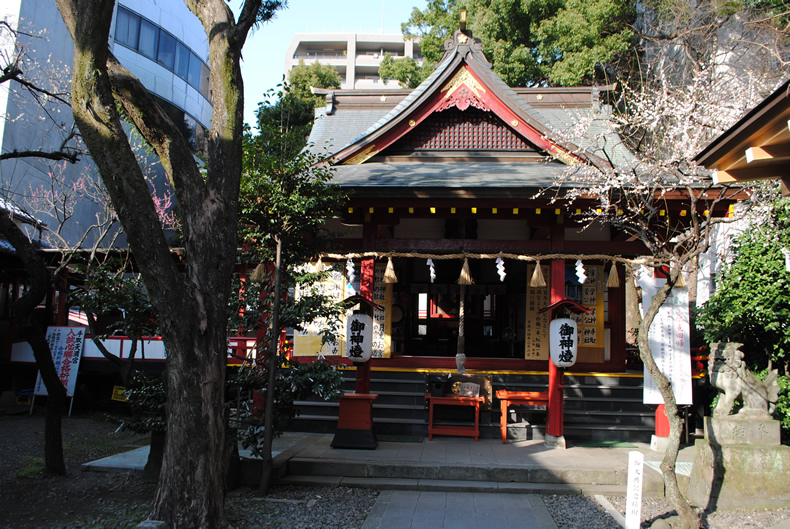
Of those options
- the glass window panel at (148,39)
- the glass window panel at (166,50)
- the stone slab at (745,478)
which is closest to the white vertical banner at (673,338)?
the stone slab at (745,478)

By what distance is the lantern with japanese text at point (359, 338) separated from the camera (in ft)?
28.2

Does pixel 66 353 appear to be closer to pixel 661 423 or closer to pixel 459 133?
pixel 459 133

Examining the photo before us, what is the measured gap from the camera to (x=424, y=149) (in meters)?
11.1

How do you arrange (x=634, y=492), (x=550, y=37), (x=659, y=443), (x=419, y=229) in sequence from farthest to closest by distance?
(x=550, y=37) < (x=419, y=229) < (x=659, y=443) < (x=634, y=492)

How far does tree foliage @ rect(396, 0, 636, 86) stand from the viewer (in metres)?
17.7

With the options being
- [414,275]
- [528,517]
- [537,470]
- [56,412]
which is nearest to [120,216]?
[56,412]

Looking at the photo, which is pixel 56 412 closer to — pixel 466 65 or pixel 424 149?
pixel 424 149

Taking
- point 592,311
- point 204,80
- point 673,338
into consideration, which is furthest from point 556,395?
point 204,80

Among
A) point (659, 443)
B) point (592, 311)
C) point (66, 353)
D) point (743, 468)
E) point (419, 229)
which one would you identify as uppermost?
point (419, 229)

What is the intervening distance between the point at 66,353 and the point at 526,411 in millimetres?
10408

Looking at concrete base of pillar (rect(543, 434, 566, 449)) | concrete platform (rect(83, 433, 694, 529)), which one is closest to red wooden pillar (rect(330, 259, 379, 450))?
concrete platform (rect(83, 433, 694, 529))

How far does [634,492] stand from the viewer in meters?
4.84

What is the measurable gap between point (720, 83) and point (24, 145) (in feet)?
59.8

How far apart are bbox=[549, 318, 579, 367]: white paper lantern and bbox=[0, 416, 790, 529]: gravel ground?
7.51ft
